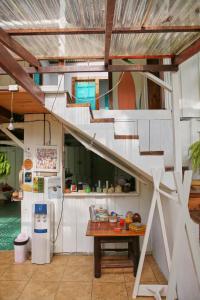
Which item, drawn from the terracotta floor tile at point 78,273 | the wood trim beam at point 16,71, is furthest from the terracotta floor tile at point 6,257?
the wood trim beam at point 16,71

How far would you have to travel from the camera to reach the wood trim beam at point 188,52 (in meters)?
1.99

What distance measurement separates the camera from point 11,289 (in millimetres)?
2814

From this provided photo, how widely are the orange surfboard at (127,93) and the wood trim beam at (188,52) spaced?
167 centimetres

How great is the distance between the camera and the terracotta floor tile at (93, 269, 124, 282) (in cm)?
302

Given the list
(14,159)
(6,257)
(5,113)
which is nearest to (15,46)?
(5,113)

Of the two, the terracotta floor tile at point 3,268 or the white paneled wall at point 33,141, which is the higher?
the white paneled wall at point 33,141

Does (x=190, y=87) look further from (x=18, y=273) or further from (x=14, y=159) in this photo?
(x=14, y=159)

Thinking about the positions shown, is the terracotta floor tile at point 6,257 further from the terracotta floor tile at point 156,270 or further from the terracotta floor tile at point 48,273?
the terracotta floor tile at point 156,270

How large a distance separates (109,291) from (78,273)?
0.63 m

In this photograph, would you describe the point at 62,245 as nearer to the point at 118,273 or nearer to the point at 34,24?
the point at 118,273

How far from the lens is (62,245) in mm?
3926

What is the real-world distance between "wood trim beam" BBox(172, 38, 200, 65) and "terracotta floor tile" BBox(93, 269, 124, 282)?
9.24 ft

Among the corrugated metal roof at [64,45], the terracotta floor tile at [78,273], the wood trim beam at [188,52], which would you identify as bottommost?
the terracotta floor tile at [78,273]

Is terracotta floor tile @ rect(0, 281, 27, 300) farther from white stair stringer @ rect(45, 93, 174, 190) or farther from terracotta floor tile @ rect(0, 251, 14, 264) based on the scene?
white stair stringer @ rect(45, 93, 174, 190)
